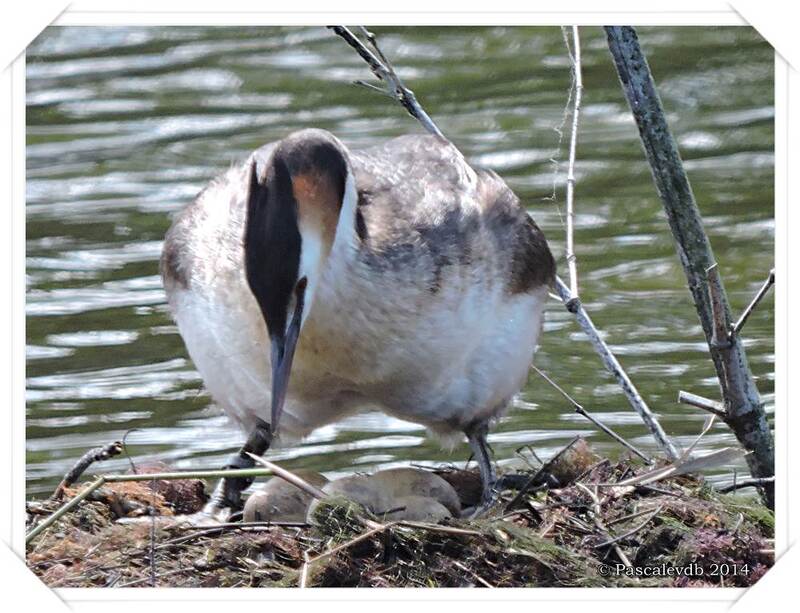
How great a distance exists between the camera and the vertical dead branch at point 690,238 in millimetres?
7379

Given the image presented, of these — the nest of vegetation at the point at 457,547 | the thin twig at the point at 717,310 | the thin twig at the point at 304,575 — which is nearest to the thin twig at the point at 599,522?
the nest of vegetation at the point at 457,547

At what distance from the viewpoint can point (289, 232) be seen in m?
6.61

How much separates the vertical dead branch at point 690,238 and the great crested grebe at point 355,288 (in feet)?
2.74

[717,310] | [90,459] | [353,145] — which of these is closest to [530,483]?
[717,310]

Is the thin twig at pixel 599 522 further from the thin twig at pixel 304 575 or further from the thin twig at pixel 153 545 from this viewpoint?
the thin twig at pixel 153 545

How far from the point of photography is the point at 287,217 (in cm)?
662

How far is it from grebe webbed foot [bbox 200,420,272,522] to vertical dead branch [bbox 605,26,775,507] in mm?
2079

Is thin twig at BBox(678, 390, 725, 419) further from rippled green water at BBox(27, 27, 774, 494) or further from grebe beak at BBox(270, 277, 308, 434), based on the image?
grebe beak at BBox(270, 277, 308, 434)

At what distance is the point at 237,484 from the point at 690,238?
243 cm

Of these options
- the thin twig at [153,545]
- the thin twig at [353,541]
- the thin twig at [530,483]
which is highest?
the thin twig at [353,541]

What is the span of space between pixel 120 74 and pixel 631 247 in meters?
4.79

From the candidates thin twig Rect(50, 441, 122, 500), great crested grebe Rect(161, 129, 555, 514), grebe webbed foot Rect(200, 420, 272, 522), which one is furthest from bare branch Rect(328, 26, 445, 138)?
thin twig Rect(50, 441, 122, 500)

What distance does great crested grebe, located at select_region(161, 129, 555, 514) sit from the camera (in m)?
6.75
